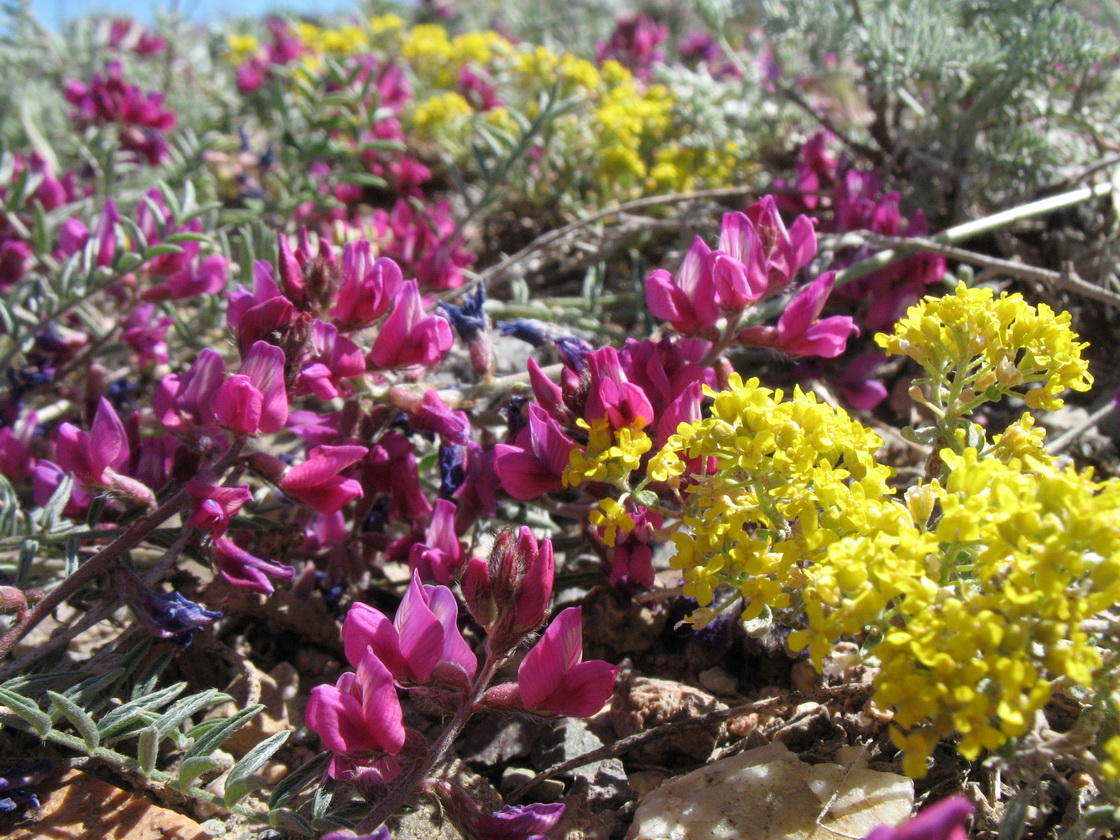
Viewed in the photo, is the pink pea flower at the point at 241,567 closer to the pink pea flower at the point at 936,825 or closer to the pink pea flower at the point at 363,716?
the pink pea flower at the point at 363,716

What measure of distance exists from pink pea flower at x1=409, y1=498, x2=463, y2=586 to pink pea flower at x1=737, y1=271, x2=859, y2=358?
0.78 metres

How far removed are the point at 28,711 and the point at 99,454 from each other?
1.71 feet

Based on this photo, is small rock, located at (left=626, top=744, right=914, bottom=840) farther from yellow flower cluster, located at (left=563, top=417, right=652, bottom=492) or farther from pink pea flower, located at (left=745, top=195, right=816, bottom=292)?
pink pea flower, located at (left=745, top=195, right=816, bottom=292)

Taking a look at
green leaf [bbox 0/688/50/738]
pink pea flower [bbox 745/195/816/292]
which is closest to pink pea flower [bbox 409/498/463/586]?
green leaf [bbox 0/688/50/738]

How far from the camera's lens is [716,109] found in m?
3.96

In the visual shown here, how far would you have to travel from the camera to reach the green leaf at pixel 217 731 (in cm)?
156

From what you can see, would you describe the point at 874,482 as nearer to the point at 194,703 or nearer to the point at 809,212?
the point at 194,703

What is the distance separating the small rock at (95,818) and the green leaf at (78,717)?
19cm

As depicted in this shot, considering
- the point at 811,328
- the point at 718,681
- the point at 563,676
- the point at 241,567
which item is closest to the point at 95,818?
the point at 241,567

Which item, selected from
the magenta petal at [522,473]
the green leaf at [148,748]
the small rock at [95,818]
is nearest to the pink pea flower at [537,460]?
the magenta petal at [522,473]

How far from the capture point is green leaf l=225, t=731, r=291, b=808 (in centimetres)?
149

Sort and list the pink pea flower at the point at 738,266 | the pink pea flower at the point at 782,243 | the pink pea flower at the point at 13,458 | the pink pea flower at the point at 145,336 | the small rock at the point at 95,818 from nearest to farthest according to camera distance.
Result: the small rock at the point at 95,818
the pink pea flower at the point at 738,266
the pink pea flower at the point at 782,243
the pink pea flower at the point at 13,458
the pink pea flower at the point at 145,336

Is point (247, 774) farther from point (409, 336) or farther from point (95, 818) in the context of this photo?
point (409, 336)

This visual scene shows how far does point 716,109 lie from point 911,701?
327 cm
